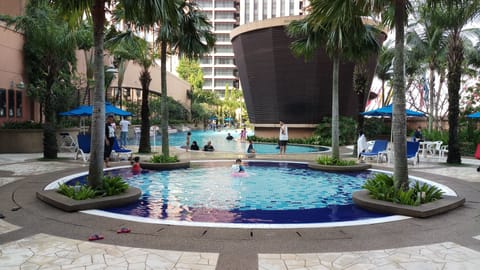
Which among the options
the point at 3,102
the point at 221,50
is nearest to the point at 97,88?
the point at 3,102

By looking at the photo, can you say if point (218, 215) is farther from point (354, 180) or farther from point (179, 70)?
point (179, 70)

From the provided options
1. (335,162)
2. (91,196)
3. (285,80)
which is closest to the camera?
(91,196)

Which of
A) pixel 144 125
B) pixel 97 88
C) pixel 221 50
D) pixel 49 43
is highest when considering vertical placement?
pixel 221 50

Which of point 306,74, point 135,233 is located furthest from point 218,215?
point 306,74

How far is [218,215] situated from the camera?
734cm

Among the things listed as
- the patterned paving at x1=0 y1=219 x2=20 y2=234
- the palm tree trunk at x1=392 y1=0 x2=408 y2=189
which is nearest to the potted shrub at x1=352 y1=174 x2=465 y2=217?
the palm tree trunk at x1=392 y1=0 x2=408 y2=189

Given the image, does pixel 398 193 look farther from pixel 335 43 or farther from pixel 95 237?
pixel 335 43

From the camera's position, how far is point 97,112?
7.82 metres

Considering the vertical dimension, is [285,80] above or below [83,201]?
→ above

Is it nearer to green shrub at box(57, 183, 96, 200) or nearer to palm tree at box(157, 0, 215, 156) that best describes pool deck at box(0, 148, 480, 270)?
green shrub at box(57, 183, 96, 200)

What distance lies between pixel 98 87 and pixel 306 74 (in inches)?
919

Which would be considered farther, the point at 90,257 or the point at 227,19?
the point at 227,19

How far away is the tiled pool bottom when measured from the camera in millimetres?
7297

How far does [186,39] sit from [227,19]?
9290 centimetres
